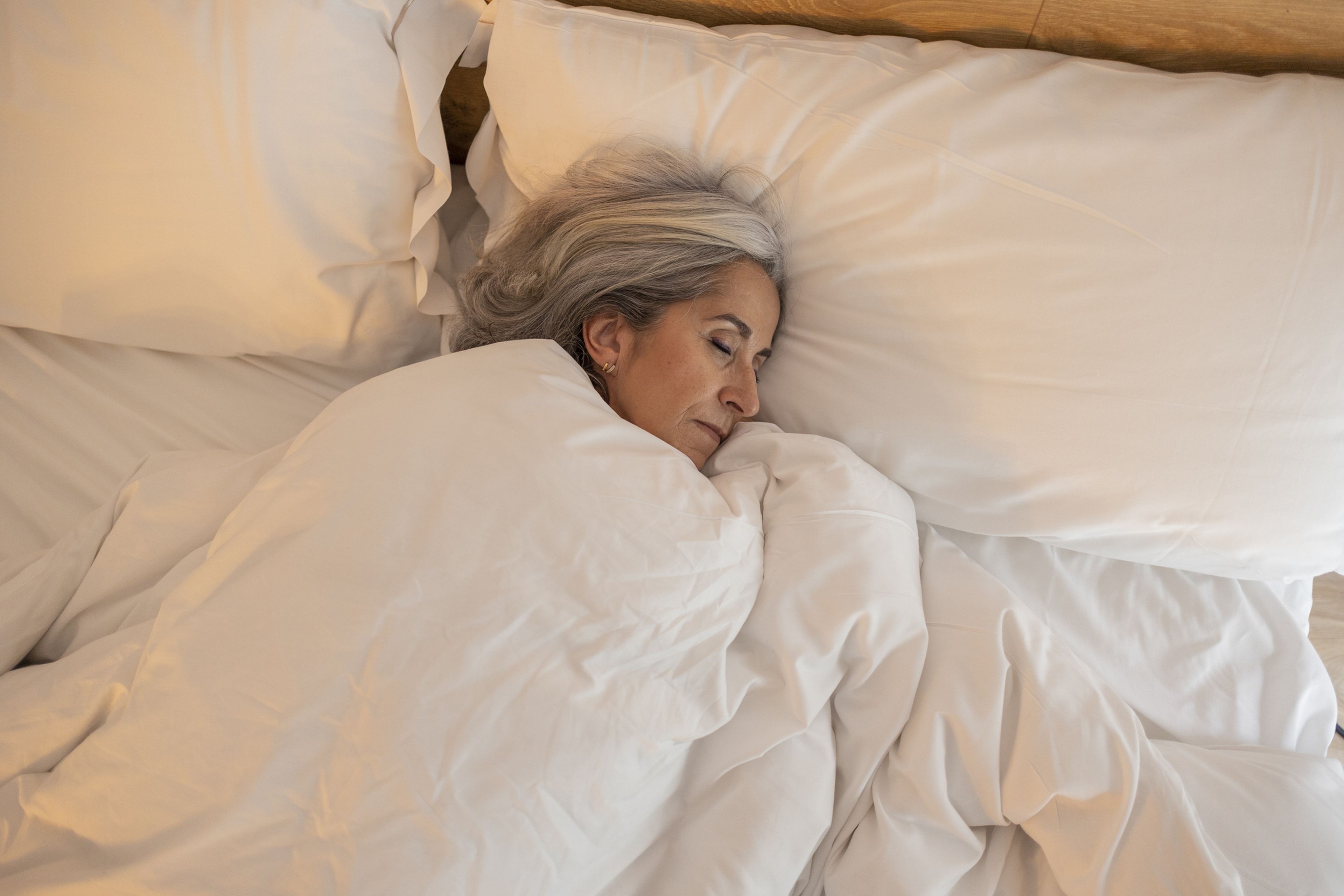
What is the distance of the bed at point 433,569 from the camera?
77 cm

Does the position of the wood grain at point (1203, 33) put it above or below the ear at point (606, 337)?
above

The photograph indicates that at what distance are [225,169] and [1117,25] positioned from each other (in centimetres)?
128

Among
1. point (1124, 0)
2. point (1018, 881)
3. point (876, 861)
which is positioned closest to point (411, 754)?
point (876, 861)

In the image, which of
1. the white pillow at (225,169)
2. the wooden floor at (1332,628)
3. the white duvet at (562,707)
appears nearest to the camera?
the white duvet at (562,707)

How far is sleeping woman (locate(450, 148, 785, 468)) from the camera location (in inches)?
44.4

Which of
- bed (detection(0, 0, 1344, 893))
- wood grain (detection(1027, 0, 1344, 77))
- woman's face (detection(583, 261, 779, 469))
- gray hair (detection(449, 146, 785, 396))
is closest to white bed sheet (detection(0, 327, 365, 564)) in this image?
bed (detection(0, 0, 1344, 893))

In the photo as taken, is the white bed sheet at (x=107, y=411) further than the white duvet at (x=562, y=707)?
Yes

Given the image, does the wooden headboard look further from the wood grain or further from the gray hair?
the gray hair

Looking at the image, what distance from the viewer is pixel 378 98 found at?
120 cm

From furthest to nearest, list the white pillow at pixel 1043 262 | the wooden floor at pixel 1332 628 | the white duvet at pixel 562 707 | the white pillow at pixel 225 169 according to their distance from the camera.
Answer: the wooden floor at pixel 1332 628 < the white pillow at pixel 225 169 < the white pillow at pixel 1043 262 < the white duvet at pixel 562 707

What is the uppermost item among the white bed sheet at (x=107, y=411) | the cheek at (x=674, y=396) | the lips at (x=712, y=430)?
the cheek at (x=674, y=396)

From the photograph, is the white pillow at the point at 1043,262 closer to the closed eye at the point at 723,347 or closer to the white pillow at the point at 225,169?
the closed eye at the point at 723,347

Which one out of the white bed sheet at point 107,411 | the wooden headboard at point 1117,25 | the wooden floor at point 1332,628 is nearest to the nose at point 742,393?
the wooden headboard at point 1117,25

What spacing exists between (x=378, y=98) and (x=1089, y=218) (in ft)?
3.36
